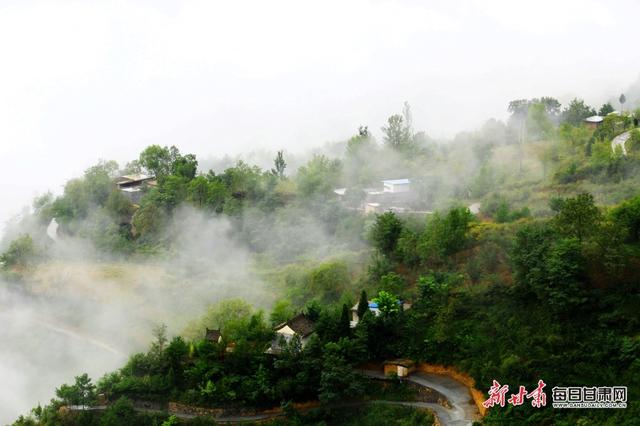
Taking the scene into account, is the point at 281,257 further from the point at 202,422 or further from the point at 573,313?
the point at 573,313

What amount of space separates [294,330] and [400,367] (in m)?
4.64

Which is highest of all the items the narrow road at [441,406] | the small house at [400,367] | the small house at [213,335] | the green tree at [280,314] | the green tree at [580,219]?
the green tree at [580,219]

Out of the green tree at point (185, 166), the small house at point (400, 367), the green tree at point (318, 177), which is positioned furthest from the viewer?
the green tree at point (185, 166)

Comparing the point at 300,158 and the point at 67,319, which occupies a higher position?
the point at 300,158

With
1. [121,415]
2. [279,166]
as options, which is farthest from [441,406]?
[279,166]

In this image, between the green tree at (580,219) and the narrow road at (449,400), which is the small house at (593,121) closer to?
the green tree at (580,219)

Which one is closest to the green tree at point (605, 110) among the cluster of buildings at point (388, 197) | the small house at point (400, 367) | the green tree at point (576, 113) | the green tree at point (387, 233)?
the green tree at point (576, 113)

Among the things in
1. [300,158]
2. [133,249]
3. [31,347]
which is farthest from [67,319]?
[300,158]

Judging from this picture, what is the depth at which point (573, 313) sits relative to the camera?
1004 inches

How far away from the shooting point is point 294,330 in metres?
29.5

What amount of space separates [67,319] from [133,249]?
5902 millimetres

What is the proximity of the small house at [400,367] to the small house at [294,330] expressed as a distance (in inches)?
130

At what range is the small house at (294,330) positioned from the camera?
29172 millimetres

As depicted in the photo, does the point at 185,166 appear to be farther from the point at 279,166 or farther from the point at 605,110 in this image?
the point at 605,110
